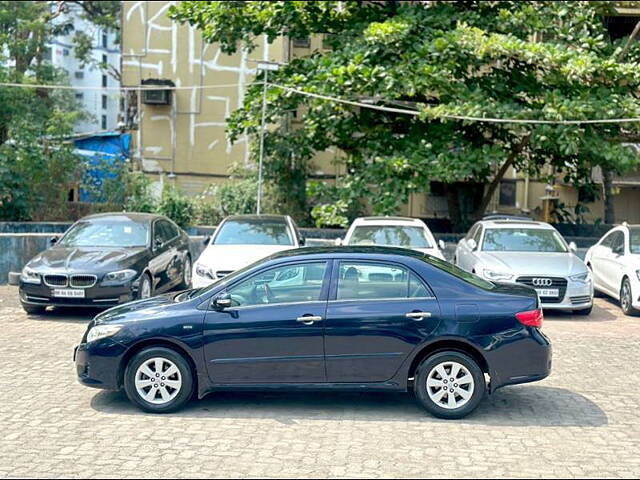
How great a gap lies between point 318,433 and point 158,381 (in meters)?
1.60

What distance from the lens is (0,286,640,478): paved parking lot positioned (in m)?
6.18

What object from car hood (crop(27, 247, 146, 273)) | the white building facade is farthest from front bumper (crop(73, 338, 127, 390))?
the white building facade

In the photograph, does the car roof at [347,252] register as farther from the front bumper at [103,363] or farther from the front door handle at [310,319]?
the front bumper at [103,363]

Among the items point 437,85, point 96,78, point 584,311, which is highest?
point 96,78

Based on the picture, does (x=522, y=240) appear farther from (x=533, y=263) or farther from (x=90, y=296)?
(x=90, y=296)

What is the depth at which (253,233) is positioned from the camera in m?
14.4

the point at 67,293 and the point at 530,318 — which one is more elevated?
the point at 530,318

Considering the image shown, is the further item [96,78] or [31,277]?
[96,78]

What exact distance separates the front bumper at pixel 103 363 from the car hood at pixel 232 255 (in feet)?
17.0

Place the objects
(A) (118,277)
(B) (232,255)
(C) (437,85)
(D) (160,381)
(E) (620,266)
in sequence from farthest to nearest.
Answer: (C) (437,85) < (E) (620,266) < (B) (232,255) < (A) (118,277) < (D) (160,381)

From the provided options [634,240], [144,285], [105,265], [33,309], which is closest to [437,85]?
[634,240]

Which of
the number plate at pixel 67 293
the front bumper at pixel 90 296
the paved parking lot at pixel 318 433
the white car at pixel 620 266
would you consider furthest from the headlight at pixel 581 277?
the number plate at pixel 67 293

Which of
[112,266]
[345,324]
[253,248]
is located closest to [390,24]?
[253,248]

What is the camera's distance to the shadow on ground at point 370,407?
24.7 ft
